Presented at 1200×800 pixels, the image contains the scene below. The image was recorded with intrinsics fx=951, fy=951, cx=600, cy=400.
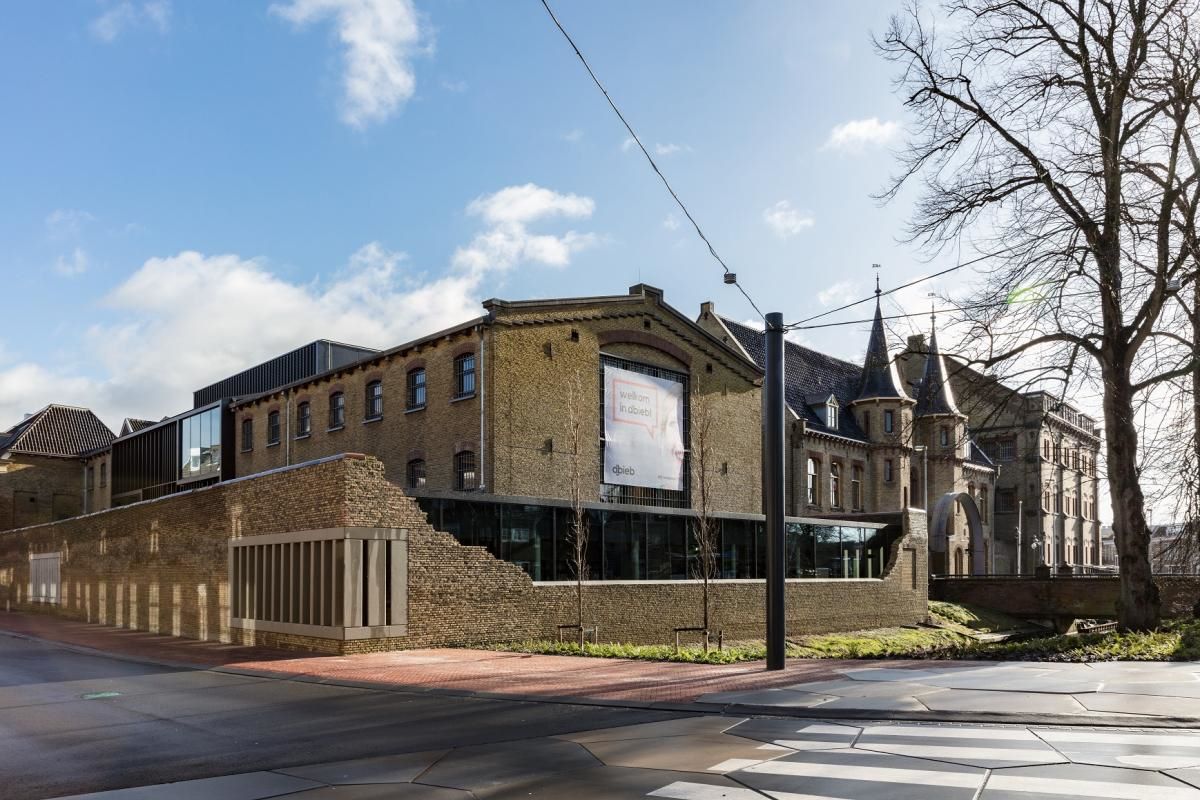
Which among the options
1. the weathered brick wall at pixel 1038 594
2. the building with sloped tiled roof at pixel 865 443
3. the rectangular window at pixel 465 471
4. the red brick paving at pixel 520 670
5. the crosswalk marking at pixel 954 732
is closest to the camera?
the crosswalk marking at pixel 954 732

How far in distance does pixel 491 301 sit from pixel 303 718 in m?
19.3

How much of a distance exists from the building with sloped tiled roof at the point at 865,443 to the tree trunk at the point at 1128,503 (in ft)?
72.2

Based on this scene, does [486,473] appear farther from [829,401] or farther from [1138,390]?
[829,401]

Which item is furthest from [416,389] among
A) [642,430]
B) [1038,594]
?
[1038,594]

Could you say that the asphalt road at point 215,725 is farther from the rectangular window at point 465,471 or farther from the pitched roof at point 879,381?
the pitched roof at point 879,381

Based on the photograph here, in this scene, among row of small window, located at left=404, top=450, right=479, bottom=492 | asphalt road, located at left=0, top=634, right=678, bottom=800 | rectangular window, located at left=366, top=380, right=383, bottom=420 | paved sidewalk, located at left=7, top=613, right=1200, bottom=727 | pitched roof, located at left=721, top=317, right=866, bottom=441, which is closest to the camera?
asphalt road, located at left=0, top=634, right=678, bottom=800

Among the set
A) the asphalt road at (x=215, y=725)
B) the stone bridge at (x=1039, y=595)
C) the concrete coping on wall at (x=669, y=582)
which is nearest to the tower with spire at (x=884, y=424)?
the stone bridge at (x=1039, y=595)

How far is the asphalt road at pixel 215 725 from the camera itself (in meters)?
8.45

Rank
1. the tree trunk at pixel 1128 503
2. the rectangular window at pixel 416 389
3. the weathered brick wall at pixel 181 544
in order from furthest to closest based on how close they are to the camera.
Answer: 1. the rectangular window at pixel 416 389
2. the weathered brick wall at pixel 181 544
3. the tree trunk at pixel 1128 503

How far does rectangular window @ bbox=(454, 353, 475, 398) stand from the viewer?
1194 inches

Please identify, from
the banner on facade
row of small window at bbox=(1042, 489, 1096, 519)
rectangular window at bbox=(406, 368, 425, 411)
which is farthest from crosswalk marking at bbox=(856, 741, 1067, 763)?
row of small window at bbox=(1042, 489, 1096, 519)

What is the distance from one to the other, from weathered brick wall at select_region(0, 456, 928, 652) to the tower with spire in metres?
11.8

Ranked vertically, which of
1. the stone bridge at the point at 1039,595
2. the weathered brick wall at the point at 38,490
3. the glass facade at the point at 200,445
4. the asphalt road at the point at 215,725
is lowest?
the stone bridge at the point at 1039,595

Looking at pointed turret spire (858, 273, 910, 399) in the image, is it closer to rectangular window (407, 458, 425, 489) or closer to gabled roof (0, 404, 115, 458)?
rectangular window (407, 458, 425, 489)
